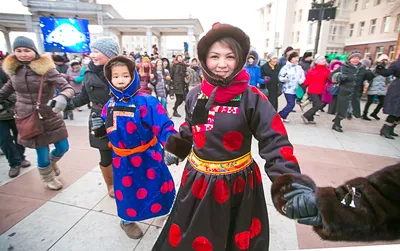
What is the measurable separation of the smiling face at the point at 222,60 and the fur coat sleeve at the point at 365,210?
0.89m

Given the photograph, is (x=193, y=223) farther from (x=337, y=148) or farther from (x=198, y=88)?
(x=337, y=148)

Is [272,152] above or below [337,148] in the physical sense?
above

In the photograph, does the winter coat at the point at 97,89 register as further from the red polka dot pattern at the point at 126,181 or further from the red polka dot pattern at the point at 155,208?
the red polka dot pattern at the point at 155,208

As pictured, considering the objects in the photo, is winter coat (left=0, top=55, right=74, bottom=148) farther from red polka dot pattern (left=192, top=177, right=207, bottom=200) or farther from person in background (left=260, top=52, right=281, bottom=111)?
person in background (left=260, top=52, right=281, bottom=111)

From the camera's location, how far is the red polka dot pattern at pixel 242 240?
1.42 meters

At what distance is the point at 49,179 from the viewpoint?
3.07m

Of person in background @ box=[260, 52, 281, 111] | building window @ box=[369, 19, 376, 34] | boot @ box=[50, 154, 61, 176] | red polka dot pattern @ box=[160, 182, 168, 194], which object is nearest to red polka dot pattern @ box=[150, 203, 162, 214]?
red polka dot pattern @ box=[160, 182, 168, 194]

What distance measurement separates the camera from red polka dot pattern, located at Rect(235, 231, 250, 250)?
4.65 feet

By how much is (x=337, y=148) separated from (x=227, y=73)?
14.2ft

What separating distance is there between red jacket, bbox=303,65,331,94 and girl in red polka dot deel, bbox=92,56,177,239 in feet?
18.6

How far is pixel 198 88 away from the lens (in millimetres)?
1697

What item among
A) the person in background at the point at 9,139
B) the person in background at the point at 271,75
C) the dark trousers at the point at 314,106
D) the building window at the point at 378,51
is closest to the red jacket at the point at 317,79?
the dark trousers at the point at 314,106

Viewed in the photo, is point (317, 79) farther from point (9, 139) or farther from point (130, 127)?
point (9, 139)

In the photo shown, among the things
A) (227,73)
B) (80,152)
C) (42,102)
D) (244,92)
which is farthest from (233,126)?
(80,152)
